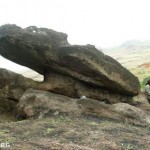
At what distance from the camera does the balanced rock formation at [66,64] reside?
28.4 metres

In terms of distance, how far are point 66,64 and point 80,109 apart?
4550 millimetres

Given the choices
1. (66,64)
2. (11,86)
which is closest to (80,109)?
(66,64)

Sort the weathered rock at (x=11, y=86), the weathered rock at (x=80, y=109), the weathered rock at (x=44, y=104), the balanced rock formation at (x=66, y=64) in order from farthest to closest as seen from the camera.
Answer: the weathered rock at (x=11, y=86) → the balanced rock formation at (x=66, y=64) → the weathered rock at (x=44, y=104) → the weathered rock at (x=80, y=109)

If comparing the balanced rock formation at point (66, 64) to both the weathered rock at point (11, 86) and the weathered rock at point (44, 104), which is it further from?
the weathered rock at point (44, 104)

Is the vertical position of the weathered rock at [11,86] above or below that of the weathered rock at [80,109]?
above

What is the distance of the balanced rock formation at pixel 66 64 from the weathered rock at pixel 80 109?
119 inches

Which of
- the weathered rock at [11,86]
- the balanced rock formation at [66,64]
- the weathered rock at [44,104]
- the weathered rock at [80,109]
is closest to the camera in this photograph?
the weathered rock at [80,109]

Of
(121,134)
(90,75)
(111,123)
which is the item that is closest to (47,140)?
(121,134)

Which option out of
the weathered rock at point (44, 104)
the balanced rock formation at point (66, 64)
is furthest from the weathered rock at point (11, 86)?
the weathered rock at point (44, 104)

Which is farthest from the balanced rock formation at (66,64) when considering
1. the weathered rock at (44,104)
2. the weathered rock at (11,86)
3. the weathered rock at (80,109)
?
the weathered rock at (80,109)

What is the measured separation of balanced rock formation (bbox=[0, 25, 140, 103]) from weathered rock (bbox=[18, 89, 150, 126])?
9.91 ft

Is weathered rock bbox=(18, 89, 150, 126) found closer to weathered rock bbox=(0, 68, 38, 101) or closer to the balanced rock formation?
the balanced rock formation

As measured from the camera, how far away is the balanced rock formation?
28406 mm

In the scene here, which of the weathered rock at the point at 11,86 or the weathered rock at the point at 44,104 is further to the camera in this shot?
the weathered rock at the point at 11,86
